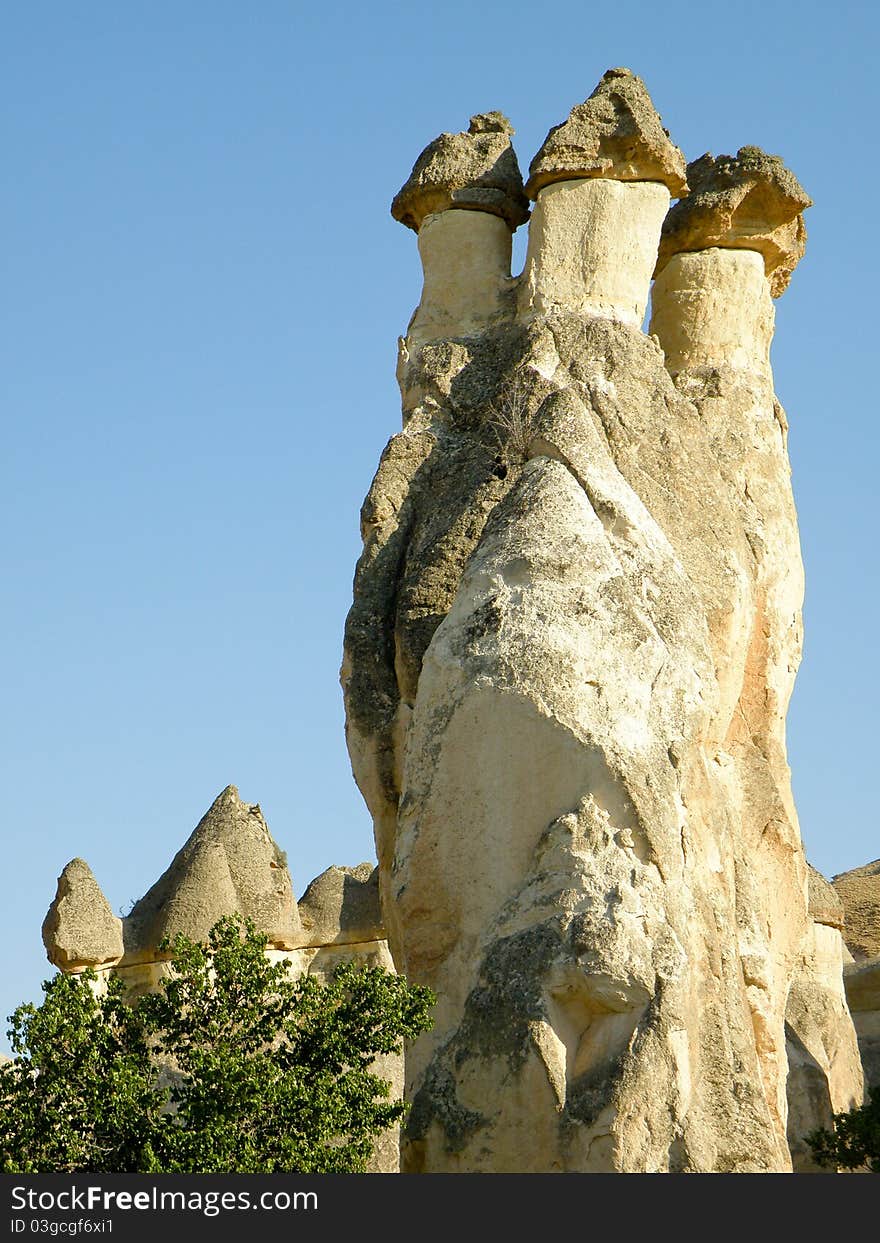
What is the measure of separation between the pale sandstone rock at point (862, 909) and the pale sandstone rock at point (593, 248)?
14066mm

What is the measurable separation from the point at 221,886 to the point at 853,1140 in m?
7.80

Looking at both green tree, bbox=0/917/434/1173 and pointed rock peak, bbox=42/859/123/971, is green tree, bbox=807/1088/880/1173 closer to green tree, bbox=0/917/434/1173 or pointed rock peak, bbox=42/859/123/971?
green tree, bbox=0/917/434/1173

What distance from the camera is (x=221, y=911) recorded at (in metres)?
24.7

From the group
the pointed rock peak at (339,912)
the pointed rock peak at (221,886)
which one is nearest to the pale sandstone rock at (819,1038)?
the pointed rock peak at (339,912)

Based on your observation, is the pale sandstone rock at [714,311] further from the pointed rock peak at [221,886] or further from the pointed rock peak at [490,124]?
the pointed rock peak at [221,886]

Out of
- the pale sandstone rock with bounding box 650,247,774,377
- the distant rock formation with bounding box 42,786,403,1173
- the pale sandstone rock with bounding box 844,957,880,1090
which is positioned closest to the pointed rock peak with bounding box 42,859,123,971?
the distant rock formation with bounding box 42,786,403,1173

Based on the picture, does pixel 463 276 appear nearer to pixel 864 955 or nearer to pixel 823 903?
pixel 823 903

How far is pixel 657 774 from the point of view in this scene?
1709 cm

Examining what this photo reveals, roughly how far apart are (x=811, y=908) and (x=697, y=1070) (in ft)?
30.4

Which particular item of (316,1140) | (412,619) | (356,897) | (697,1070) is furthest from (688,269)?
(316,1140)

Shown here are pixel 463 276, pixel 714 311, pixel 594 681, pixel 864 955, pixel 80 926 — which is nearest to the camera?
pixel 594 681

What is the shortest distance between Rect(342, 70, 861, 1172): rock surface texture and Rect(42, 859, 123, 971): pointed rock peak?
16.7 feet

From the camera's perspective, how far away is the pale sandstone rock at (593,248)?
866 inches

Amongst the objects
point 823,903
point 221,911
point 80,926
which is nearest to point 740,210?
point 823,903
